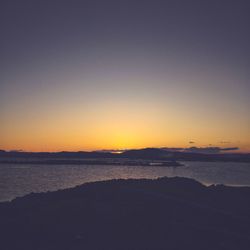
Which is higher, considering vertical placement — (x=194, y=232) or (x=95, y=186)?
(x=95, y=186)

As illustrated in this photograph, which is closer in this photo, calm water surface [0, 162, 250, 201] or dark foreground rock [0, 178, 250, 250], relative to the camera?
dark foreground rock [0, 178, 250, 250]

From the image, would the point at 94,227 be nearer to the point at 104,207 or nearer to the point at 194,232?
the point at 104,207

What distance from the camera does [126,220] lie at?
72.4ft

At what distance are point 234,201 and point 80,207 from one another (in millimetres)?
12481

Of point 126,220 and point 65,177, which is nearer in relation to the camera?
point 126,220

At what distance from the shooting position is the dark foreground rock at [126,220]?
1858 centimetres

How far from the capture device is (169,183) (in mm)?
36719

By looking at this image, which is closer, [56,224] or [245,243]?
[245,243]

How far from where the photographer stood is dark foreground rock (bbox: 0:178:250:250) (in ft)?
61.0

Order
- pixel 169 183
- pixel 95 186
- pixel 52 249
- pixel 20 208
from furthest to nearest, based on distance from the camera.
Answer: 1. pixel 169 183
2. pixel 95 186
3. pixel 20 208
4. pixel 52 249

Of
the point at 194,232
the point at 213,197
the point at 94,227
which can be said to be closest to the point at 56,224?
the point at 94,227

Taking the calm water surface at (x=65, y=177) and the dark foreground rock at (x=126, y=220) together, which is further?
the calm water surface at (x=65, y=177)

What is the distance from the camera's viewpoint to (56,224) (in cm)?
2164

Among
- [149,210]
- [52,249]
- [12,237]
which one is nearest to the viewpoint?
[52,249]
